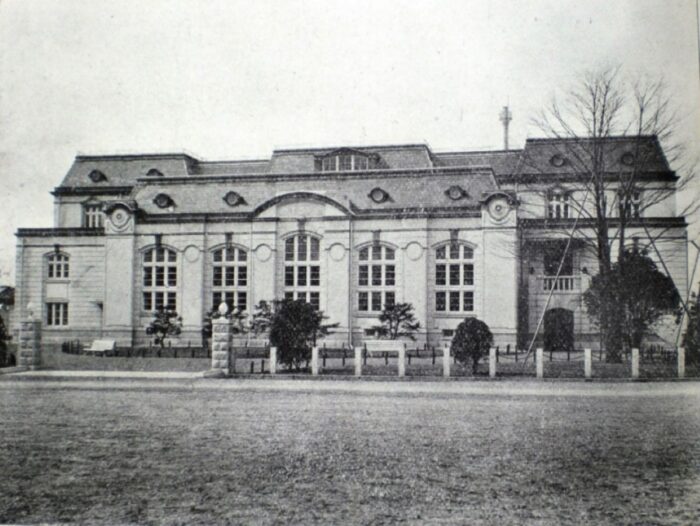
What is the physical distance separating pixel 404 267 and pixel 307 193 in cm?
253

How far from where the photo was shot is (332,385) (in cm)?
1263

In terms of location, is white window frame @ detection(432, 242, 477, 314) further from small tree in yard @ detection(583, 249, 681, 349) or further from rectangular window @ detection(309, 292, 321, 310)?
small tree in yard @ detection(583, 249, 681, 349)

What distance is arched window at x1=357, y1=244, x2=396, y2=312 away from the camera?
12.4 m

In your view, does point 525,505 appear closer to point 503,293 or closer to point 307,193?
point 503,293

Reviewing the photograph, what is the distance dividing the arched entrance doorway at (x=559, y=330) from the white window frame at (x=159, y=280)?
22.9 feet

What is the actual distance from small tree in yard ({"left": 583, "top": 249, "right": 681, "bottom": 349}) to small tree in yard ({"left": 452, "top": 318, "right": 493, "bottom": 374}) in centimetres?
222

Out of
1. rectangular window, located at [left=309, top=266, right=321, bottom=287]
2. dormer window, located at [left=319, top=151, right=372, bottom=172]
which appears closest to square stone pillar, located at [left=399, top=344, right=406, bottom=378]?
rectangular window, located at [left=309, top=266, right=321, bottom=287]

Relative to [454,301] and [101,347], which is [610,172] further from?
[101,347]

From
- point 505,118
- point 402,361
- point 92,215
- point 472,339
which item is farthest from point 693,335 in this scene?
point 92,215

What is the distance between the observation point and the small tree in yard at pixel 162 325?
12.9 metres

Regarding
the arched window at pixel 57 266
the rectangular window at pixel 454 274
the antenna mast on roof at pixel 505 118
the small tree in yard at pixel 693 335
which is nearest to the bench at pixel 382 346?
the rectangular window at pixel 454 274

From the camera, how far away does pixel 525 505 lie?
19.1 feet

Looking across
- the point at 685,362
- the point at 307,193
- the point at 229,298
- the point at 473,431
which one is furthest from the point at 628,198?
Result: the point at 229,298

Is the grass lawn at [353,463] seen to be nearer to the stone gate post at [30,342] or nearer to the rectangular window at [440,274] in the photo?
the stone gate post at [30,342]
